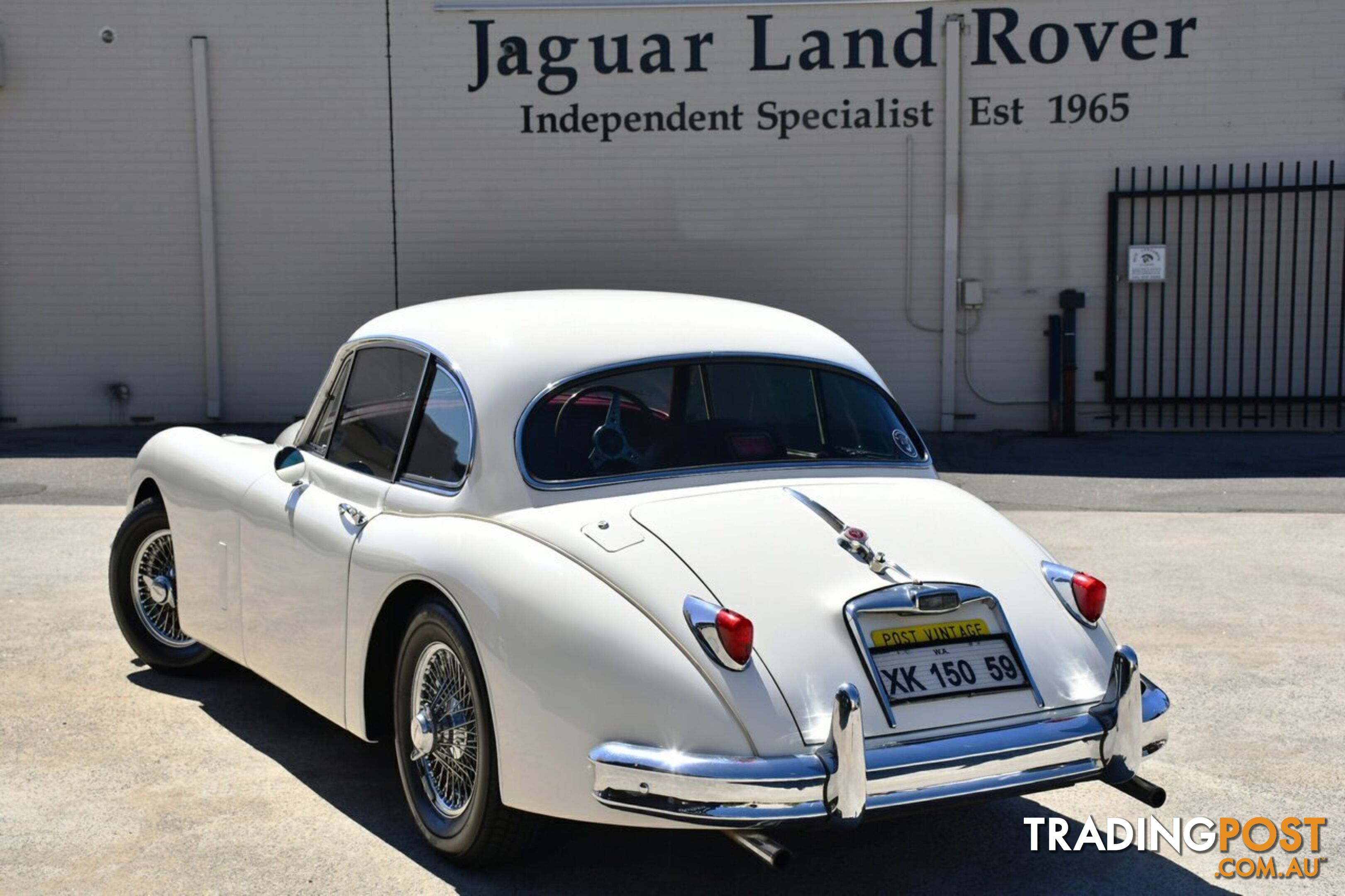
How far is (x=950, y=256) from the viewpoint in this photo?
1380cm

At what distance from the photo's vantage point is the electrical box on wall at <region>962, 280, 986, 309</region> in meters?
13.8

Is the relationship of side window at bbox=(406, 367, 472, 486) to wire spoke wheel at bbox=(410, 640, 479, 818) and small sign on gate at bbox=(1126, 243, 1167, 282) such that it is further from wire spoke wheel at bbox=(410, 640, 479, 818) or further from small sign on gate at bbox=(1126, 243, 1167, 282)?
small sign on gate at bbox=(1126, 243, 1167, 282)

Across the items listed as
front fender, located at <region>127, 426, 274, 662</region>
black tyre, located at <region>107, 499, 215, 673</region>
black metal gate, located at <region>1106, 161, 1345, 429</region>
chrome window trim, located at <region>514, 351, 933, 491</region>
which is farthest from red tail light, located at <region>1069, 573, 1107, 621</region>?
black metal gate, located at <region>1106, 161, 1345, 429</region>

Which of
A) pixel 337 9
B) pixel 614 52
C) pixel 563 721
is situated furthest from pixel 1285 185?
pixel 563 721

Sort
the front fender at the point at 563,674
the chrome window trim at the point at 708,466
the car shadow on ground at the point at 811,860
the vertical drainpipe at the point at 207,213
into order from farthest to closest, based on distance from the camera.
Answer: the vertical drainpipe at the point at 207,213, the chrome window trim at the point at 708,466, the car shadow on ground at the point at 811,860, the front fender at the point at 563,674

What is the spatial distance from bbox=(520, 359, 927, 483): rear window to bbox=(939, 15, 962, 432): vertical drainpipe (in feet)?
29.5

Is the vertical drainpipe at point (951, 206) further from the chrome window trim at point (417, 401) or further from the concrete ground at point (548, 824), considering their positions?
the chrome window trim at point (417, 401)

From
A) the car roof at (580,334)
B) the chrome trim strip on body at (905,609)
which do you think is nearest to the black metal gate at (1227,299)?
the car roof at (580,334)

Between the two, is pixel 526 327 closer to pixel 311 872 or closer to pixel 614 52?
pixel 311 872

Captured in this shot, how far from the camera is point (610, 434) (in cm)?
446

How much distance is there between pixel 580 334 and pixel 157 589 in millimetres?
2456

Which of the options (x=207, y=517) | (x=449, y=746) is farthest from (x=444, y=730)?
(x=207, y=517)

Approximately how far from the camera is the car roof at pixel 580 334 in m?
4.58

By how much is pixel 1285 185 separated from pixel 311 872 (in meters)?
11.9
